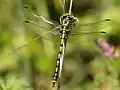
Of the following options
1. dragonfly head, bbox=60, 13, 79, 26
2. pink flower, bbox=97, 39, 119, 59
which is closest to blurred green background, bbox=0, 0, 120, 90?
pink flower, bbox=97, 39, 119, 59

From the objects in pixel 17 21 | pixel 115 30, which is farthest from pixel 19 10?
pixel 115 30

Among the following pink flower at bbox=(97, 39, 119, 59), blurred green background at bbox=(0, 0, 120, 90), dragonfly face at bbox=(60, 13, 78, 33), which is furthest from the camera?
blurred green background at bbox=(0, 0, 120, 90)

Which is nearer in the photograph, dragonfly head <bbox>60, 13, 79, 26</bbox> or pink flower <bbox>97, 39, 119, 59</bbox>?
dragonfly head <bbox>60, 13, 79, 26</bbox>

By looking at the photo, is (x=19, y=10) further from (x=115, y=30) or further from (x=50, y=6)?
(x=115, y=30)

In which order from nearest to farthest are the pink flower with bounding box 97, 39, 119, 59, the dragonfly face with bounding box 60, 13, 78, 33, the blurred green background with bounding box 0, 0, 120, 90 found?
the dragonfly face with bounding box 60, 13, 78, 33 → the pink flower with bounding box 97, 39, 119, 59 → the blurred green background with bounding box 0, 0, 120, 90

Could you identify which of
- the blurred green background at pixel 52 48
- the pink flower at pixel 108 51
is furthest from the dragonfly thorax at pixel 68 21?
the blurred green background at pixel 52 48

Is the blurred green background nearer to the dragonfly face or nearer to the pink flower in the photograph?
the pink flower

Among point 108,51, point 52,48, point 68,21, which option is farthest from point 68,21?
point 52,48

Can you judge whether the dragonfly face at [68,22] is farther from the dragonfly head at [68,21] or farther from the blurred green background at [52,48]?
the blurred green background at [52,48]

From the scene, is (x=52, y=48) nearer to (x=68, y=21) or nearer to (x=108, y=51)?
(x=108, y=51)
